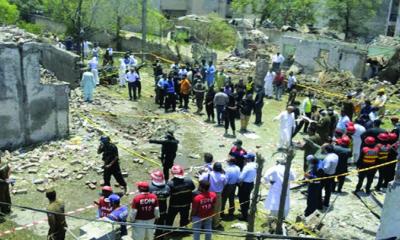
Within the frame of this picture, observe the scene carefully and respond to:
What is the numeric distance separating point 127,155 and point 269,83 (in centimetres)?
948

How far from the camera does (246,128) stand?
16.5 m

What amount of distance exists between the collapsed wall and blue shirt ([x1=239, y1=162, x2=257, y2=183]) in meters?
6.70

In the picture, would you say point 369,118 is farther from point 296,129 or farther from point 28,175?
point 28,175

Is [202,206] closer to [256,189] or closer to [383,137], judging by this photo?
[256,189]

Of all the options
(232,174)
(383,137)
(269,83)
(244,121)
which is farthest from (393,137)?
(269,83)

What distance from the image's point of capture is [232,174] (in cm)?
949

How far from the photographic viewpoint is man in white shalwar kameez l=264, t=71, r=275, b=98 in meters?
20.7

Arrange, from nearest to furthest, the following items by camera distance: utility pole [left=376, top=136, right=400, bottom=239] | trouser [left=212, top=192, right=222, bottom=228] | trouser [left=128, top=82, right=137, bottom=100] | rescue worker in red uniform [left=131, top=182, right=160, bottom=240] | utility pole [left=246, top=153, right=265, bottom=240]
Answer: utility pole [left=376, top=136, right=400, bottom=239] → utility pole [left=246, top=153, right=265, bottom=240] → rescue worker in red uniform [left=131, top=182, right=160, bottom=240] → trouser [left=212, top=192, right=222, bottom=228] → trouser [left=128, top=82, right=137, bottom=100]

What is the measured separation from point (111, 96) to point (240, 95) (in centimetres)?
574

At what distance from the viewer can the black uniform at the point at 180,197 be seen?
8.40 m

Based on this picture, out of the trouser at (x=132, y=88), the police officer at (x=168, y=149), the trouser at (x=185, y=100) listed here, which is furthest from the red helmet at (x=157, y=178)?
the trouser at (x=132, y=88)

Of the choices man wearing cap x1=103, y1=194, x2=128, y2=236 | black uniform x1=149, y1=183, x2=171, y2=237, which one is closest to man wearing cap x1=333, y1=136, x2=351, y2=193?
black uniform x1=149, y1=183, x2=171, y2=237

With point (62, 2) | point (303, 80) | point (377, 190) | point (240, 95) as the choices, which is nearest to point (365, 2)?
point (303, 80)

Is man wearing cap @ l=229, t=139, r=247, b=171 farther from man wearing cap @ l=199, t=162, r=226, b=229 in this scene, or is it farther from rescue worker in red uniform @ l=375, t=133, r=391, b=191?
rescue worker in red uniform @ l=375, t=133, r=391, b=191
